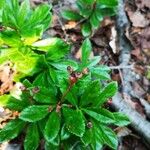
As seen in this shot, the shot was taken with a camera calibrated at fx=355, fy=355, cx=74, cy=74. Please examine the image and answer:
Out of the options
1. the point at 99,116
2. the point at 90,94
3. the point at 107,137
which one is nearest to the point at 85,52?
the point at 90,94

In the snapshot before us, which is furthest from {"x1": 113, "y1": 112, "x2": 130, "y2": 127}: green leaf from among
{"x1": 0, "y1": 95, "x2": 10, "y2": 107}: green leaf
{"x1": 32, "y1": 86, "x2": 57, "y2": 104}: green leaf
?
{"x1": 0, "y1": 95, "x2": 10, "y2": 107}: green leaf

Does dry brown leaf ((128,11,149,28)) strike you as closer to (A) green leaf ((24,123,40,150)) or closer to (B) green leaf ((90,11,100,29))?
(B) green leaf ((90,11,100,29))

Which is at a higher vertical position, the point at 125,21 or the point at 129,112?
the point at 125,21

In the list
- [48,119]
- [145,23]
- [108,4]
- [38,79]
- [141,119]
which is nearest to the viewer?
[48,119]

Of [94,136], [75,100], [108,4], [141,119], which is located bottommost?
[141,119]

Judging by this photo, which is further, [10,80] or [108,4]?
[108,4]

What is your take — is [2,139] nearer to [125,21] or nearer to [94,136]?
[94,136]

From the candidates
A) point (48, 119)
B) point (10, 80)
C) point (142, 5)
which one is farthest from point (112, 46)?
point (48, 119)

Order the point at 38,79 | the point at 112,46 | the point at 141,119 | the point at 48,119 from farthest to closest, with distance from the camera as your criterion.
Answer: the point at 112,46 < the point at 141,119 < the point at 38,79 < the point at 48,119
